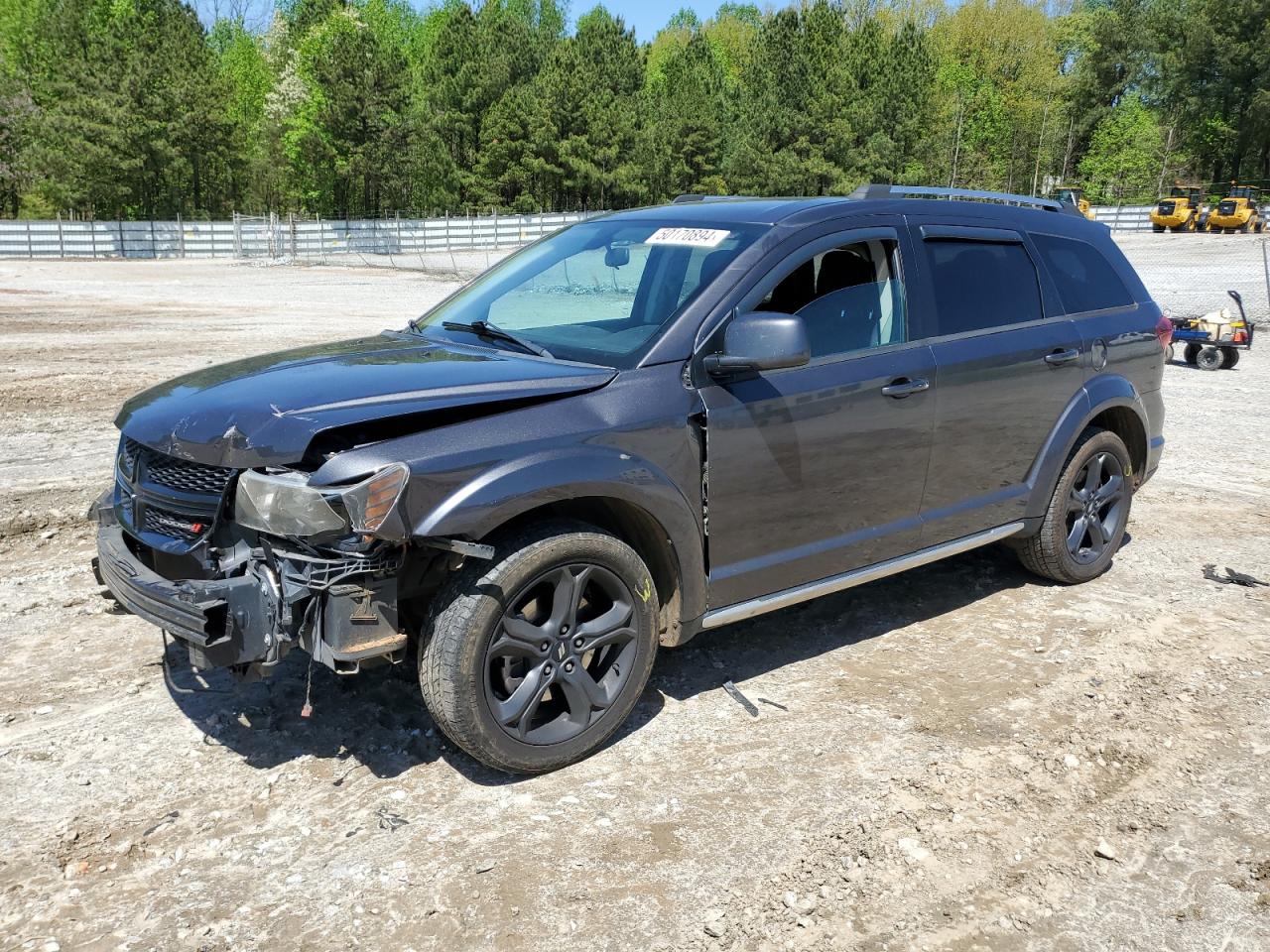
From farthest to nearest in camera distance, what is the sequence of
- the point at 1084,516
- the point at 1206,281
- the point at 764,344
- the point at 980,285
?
the point at 1206,281 < the point at 1084,516 < the point at 980,285 < the point at 764,344

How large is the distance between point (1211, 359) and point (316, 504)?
13.6 meters

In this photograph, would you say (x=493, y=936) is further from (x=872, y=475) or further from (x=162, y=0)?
(x=162, y=0)

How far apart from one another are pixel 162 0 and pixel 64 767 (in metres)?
75.5

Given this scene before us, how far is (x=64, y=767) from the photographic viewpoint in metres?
3.66

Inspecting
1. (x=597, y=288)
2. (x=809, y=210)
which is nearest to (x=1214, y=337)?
(x=809, y=210)

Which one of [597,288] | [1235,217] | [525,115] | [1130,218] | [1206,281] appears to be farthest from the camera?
[525,115]

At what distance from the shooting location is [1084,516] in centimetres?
557

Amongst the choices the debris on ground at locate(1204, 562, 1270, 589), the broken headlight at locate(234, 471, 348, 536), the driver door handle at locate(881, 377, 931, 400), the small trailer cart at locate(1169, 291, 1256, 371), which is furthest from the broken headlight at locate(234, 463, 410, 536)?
the small trailer cart at locate(1169, 291, 1256, 371)

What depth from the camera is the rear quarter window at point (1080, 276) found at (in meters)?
5.32

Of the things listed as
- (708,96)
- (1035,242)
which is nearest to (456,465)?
(1035,242)

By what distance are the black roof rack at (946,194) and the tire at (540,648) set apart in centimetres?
209

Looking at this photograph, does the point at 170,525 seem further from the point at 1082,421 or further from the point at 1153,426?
the point at 1153,426

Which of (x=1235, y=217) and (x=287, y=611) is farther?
(x=1235, y=217)

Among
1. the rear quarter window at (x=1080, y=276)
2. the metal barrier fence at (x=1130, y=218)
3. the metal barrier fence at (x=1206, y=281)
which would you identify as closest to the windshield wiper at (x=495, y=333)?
the rear quarter window at (x=1080, y=276)
